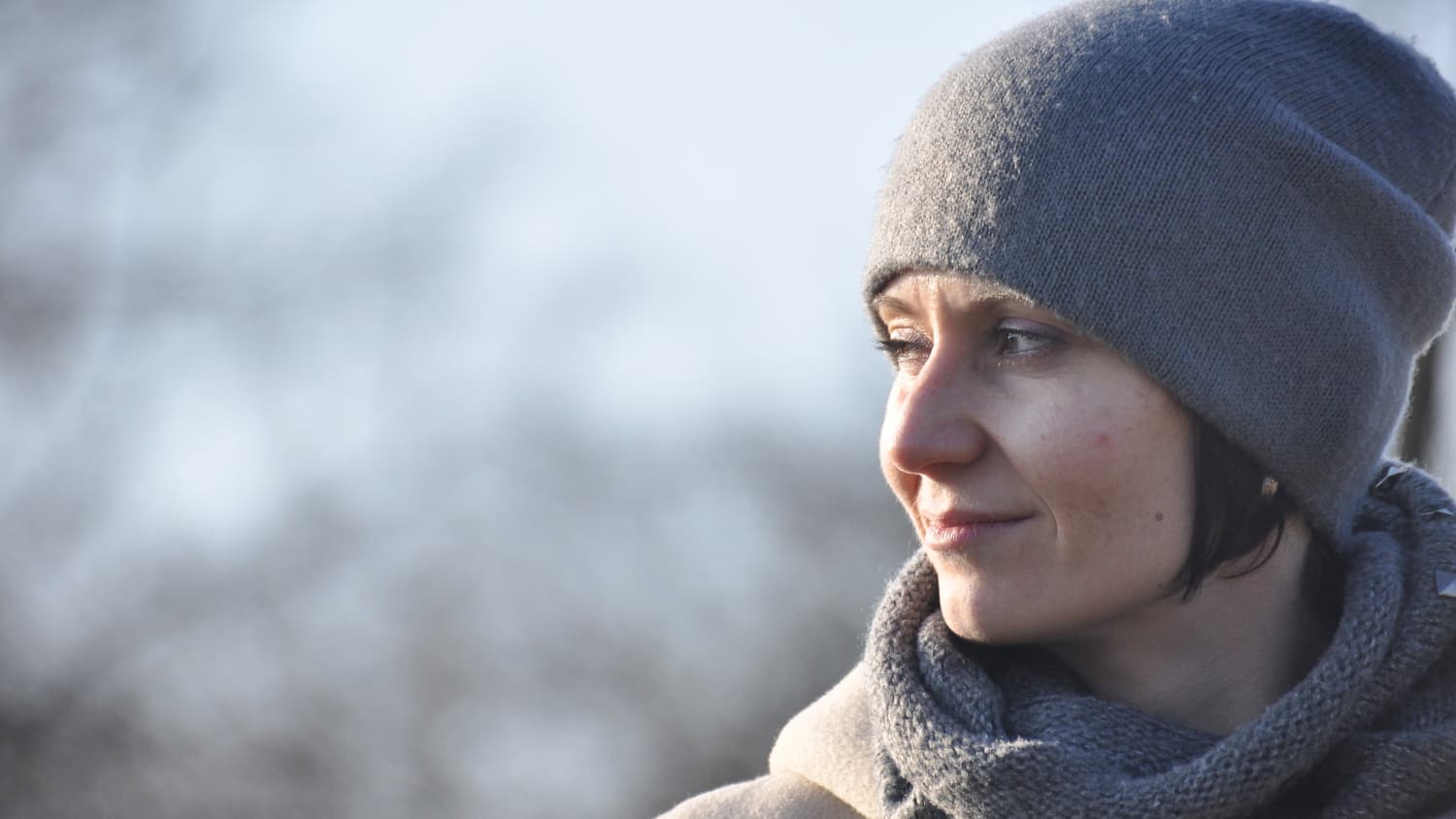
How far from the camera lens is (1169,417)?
7.14 feet

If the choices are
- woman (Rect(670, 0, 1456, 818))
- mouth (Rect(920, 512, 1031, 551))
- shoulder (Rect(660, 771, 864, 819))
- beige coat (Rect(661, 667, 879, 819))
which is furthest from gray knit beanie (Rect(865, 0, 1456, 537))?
shoulder (Rect(660, 771, 864, 819))

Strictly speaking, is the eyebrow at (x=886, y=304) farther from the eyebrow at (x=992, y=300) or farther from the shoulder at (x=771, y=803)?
the shoulder at (x=771, y=803)

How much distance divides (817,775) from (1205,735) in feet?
2.06

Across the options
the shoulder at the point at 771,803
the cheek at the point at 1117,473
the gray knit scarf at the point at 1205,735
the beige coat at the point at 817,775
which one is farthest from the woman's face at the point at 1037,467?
the shoulder at the point at 771,803

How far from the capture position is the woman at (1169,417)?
214 centimetres

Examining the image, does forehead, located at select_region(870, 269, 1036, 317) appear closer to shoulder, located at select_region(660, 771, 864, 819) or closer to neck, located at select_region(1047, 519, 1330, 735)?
neck, located at select_region(1047, 519, 1330, 735)

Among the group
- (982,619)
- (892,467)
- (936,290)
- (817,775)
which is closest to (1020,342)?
(936,290)

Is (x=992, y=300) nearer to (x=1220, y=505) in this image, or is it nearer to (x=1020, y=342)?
(x=1020, y=342)

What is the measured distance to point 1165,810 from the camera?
80.7 inches

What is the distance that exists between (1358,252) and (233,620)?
10.6m

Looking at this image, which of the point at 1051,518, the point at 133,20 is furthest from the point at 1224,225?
the point at 133,20

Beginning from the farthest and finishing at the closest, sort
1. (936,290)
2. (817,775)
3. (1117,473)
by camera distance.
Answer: (817,775) → (936,290) → (1117,473)

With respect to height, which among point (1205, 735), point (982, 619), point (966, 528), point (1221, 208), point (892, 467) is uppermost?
point (1221, 208)

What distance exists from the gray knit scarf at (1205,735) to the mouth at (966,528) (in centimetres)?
19
